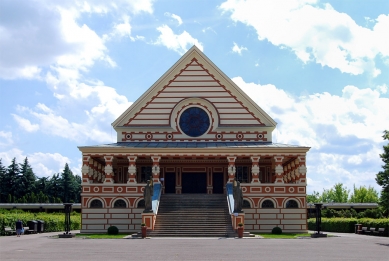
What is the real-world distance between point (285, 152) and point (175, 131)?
9219 mm

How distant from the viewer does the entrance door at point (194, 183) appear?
46.3m

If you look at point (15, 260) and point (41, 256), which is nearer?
point (15, 260)

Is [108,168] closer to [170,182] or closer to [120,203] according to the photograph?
[120,203]

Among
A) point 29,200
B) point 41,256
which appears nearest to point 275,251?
point 41,256

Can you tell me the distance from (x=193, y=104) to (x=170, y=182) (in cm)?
674

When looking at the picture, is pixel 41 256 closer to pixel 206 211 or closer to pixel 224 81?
pixel 206 211

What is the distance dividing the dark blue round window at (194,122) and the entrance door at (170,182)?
3.72m

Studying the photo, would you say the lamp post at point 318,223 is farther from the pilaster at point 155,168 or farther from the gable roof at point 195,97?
the pilaster at point 155,168

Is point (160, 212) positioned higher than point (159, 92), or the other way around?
point (159, 92)

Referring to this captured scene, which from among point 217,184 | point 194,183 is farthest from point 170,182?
point 217,184

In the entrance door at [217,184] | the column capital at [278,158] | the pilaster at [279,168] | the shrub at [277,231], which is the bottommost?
the shrub at [277,231]

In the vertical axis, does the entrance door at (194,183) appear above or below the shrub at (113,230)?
above

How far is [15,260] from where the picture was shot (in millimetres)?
19047

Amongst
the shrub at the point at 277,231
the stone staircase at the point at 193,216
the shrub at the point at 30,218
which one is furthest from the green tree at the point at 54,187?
the shrub at the point at 277,231
